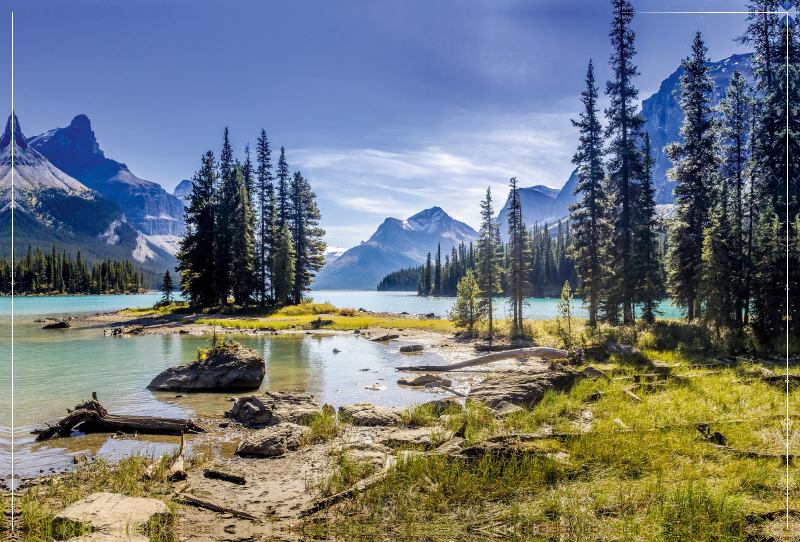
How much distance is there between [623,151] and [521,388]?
25.6m

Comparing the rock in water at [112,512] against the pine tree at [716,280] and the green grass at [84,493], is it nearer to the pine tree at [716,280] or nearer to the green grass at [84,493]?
the green grass at [84,493]

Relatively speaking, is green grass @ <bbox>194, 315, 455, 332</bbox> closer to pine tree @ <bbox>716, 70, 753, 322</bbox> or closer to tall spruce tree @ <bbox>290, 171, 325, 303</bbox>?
tall spruce tree @ <bbox>290, 171, 325, 303</bbox>

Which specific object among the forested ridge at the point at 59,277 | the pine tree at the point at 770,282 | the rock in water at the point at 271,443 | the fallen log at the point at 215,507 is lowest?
the rock in water at the point at 271,443

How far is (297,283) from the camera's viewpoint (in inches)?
2457

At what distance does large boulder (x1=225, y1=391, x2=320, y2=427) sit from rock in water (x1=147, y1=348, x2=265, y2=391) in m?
3.77

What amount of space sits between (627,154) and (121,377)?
34.9 m

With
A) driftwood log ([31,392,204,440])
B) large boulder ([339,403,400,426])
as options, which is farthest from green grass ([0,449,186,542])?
large boulder ([339,403,400,426])

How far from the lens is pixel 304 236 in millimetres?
65062

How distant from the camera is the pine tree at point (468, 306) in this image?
122 ft

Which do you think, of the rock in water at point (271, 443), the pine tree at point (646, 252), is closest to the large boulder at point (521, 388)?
the rock in water at point (271, 443)

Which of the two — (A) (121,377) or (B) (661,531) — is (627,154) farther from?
(A) (121,377)

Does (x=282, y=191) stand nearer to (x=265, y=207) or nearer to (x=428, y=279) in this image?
(x=265, y=207)

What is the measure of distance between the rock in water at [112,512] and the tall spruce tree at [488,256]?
3172 cm

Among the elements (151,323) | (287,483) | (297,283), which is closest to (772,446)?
(287,483)
